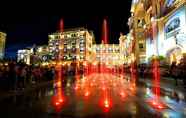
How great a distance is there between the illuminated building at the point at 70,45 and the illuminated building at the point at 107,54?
54.2ft

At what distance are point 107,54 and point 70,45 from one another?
102 ft

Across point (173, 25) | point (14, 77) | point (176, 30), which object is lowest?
point (14, 77)

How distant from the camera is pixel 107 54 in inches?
7466

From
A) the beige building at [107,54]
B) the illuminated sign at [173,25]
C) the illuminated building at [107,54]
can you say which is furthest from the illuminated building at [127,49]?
the illuminated sign at [173,25]

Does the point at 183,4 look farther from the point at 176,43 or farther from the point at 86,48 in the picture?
the point at 86,48

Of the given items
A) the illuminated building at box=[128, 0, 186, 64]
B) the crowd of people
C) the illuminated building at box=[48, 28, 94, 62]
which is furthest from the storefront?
the illuminated building at box=[48, 28, 94, 62]

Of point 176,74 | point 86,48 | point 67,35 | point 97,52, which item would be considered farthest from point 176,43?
point 97,52

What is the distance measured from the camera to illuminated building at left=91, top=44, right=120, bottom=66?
604 feet

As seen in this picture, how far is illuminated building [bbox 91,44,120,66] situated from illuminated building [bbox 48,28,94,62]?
1652 cm

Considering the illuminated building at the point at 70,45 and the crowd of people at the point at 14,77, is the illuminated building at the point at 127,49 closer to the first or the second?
the illuminated building at the point at 70,45

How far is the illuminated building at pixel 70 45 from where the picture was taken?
16374cm

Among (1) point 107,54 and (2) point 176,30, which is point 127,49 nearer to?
(1) point 107,54

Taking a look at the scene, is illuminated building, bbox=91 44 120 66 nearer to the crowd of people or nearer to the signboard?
the signboard

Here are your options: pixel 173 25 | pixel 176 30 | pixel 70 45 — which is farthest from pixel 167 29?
Result: pixel 70 45
